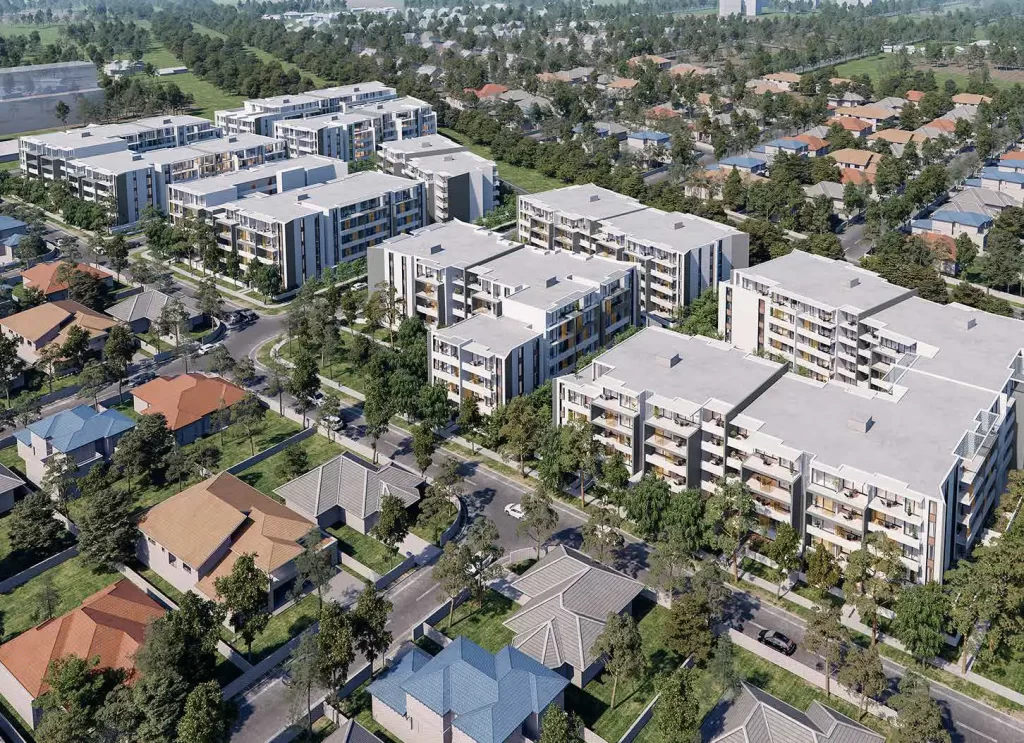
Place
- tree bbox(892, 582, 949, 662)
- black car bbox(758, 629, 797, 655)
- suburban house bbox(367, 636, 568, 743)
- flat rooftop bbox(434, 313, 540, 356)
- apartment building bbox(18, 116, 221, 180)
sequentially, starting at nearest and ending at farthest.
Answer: suburban house bbox(367, 636, 568, 743)
tree bbox(892, 582, 949, 662)
black car bbox(758, 629, 797, 655)
flat rooftop bbox(434, 313, 540, 356)
apartment building bbox(18, 116, 221, 180)

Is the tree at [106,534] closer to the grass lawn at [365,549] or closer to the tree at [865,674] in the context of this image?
the grass lawn at [365,549]

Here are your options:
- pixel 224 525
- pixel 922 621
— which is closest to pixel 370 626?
pixel 224 525

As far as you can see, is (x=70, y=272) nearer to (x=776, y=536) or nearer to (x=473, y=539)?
(x=473, y=539)

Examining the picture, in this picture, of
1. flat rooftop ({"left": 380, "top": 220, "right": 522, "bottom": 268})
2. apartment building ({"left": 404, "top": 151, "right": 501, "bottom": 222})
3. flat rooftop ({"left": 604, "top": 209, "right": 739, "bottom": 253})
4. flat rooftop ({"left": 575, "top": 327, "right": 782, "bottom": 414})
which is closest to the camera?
flat rooftop ({"left": 575, "top": 327, "right": 782, "bottom": 414})

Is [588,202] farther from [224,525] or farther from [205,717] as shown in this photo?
[205,717]

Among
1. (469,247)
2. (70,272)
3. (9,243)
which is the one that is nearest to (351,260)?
(469,247)

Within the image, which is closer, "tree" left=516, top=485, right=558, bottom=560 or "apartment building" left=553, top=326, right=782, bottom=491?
"tree" left=516, top=485, right=558, bottom=560

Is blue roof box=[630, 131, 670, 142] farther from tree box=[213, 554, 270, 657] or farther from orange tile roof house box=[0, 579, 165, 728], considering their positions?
orange tile roof house box=[0, 579, 165, 728]

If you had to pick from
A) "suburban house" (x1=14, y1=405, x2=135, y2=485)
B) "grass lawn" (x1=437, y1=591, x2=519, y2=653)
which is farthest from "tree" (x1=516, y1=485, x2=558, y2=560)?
"suburban house" (x1=14, y1=405, x2=135, y2=485)
